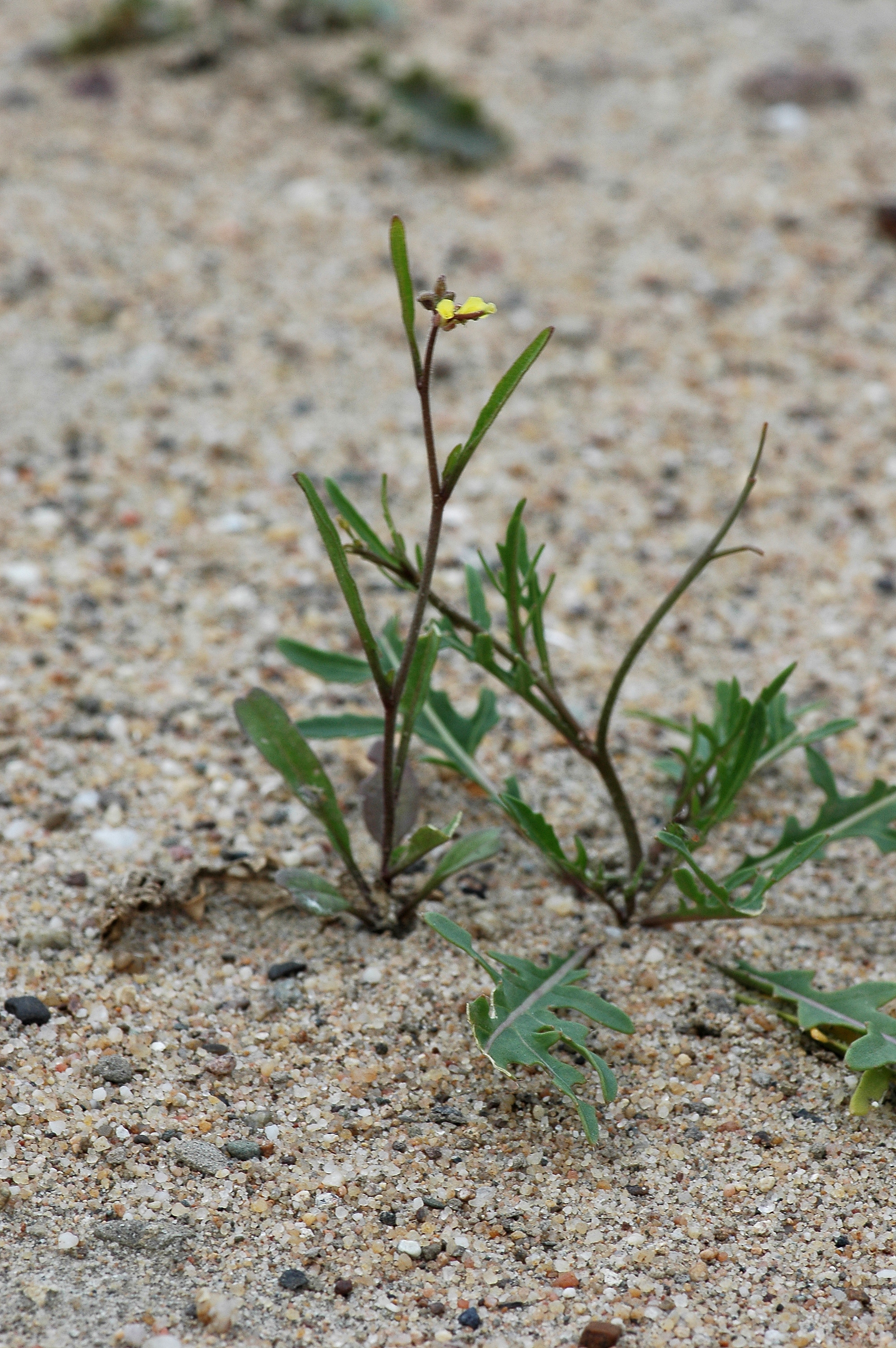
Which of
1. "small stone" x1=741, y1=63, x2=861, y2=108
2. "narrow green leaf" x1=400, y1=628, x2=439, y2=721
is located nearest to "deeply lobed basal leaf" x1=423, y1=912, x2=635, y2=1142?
"narrow green leaf" x1=400, y1=628, x2=439, y2=721

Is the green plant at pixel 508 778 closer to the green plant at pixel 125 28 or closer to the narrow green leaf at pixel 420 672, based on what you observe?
the narrow green leaf at pixel 420 672

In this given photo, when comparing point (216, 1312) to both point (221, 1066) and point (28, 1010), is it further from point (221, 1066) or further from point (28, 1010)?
point (28, 1010)

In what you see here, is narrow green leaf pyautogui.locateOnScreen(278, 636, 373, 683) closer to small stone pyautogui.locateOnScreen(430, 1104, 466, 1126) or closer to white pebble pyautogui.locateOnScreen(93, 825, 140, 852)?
white pebble pyautogui.locateOnScreen(93, 825, 140, 852)

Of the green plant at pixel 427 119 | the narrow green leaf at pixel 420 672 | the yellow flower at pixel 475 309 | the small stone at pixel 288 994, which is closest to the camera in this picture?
the yellow flower at pixel 475 309

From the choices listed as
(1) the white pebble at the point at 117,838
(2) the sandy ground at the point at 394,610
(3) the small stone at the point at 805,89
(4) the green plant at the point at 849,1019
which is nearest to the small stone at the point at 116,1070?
(2) the sandy ground at the point at 394,610

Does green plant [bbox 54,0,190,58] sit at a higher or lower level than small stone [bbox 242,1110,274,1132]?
higher

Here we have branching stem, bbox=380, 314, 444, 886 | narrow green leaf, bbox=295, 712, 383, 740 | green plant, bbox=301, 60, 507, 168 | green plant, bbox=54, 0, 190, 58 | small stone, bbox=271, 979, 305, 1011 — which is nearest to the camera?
branching stem, bbox=380, 314, 444, 886
